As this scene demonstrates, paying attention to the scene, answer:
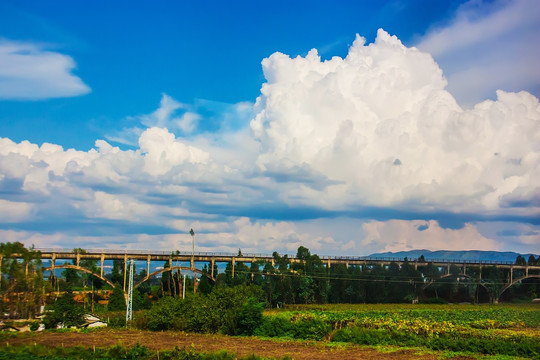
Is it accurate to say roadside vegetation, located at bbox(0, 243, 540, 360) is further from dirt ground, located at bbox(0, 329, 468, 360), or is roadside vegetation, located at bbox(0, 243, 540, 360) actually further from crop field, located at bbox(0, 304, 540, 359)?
dirt ground, located at bbox(0, 329, 468, 360)

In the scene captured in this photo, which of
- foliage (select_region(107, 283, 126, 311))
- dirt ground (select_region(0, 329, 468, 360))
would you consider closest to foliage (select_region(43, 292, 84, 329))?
dirt ground (select_region(0, 329, 468, 360))

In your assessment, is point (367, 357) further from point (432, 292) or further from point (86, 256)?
point (432, 292)

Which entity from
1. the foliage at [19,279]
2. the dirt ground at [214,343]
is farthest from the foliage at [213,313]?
the foliage at [19,279]

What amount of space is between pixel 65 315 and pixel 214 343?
2206cm

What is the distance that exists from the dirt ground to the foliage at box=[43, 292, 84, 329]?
5137mm

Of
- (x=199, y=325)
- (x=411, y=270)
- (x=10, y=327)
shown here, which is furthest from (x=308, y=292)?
(x=10, y=327)

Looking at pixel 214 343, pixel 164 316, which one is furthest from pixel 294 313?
pixel 214 343

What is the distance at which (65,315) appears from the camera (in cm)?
5947

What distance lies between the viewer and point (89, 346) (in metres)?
43.5

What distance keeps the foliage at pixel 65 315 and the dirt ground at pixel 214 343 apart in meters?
5.14

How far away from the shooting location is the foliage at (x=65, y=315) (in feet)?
193

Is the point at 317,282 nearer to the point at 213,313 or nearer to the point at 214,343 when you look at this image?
the point at 213,313

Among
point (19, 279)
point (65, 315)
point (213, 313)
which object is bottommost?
point (65, 315)

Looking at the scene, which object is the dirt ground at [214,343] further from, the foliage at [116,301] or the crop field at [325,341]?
the foliage at [116,301]
